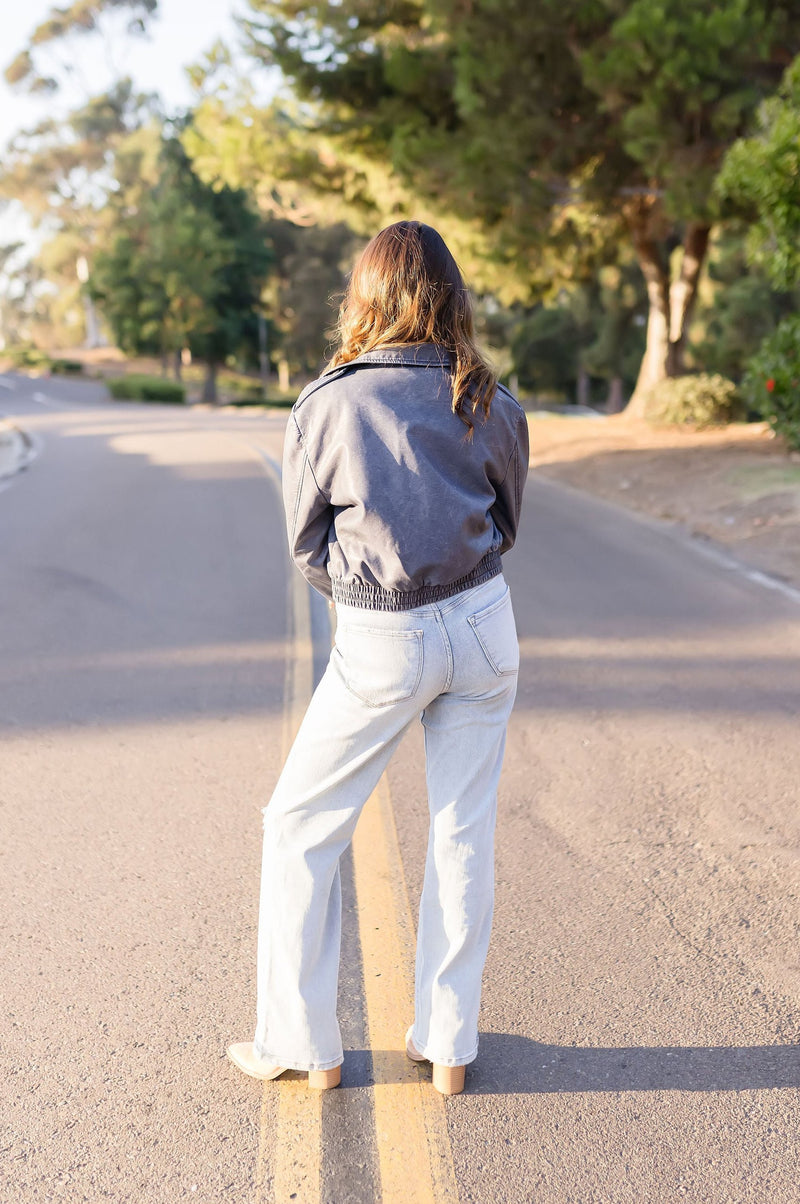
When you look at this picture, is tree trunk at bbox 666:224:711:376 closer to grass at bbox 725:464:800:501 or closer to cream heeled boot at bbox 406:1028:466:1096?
grass at bbox 725:464:800:501

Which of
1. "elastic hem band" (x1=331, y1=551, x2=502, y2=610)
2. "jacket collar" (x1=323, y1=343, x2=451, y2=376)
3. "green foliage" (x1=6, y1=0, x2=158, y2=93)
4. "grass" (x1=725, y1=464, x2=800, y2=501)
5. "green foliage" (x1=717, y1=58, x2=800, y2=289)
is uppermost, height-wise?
"green foliage" (x1=6, y1=0, x2=158, y2=93)

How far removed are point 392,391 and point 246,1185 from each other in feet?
5.96

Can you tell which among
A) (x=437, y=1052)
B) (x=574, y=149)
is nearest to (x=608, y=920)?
(x=437, y=1052)

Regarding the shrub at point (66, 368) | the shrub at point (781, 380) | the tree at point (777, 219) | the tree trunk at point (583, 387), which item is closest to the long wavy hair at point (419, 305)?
the tree at point (777, 219)

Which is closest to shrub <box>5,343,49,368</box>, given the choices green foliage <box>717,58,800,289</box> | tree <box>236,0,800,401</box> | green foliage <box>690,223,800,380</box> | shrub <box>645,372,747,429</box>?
green foliage <box>690,223,800,380</box>

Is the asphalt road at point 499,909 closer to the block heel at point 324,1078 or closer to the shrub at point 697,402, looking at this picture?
the block heel at point 324,1078

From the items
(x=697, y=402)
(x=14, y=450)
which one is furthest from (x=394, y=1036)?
(x=14, y=450)

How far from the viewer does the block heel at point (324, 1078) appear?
2.84 metres

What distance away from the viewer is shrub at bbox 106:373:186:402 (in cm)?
5103

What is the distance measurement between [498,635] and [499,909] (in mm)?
1506

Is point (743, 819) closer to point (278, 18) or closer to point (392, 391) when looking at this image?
point (392, 391)

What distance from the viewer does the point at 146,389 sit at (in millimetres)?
51312

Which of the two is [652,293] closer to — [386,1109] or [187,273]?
[386,1109]

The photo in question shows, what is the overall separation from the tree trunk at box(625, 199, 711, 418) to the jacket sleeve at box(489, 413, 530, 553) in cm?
1920
